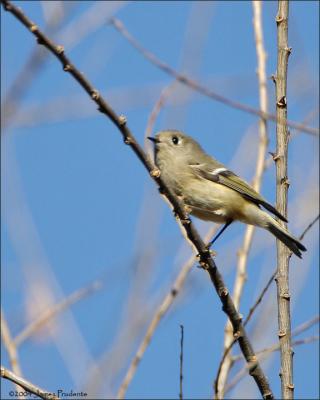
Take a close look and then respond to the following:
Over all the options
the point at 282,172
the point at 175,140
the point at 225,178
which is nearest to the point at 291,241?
the point at 282,172

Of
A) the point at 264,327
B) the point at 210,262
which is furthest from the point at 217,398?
the point at 264,327

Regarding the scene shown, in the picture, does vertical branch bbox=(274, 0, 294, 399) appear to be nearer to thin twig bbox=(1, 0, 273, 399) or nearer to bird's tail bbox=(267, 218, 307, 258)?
thin twig bbox=(1, 0, 273, 399)

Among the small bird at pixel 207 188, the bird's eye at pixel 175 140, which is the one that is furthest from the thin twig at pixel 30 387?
the bird's eye at pixel 175 140

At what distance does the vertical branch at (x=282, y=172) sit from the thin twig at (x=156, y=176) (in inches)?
4.0

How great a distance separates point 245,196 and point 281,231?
78cm

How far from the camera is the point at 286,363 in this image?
1754 millimetres

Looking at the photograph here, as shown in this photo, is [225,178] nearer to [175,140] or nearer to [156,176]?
[175,140]

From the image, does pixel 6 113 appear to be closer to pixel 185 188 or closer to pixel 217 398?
pixel 217 398

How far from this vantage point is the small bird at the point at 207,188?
3.35 metres

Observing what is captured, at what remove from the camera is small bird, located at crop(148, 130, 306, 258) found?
3.35 m

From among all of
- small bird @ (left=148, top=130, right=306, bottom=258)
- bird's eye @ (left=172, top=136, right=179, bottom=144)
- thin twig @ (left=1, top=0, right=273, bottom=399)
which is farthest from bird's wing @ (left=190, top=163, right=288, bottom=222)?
thin twig @ (left=1, top=0, right=273, bottom=399)

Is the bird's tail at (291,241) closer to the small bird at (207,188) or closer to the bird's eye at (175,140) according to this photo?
the small bird at (207,188)

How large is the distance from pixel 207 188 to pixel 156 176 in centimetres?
182

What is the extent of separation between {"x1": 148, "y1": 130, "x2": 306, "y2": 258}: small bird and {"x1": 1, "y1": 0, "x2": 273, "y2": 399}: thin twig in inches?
49.8
